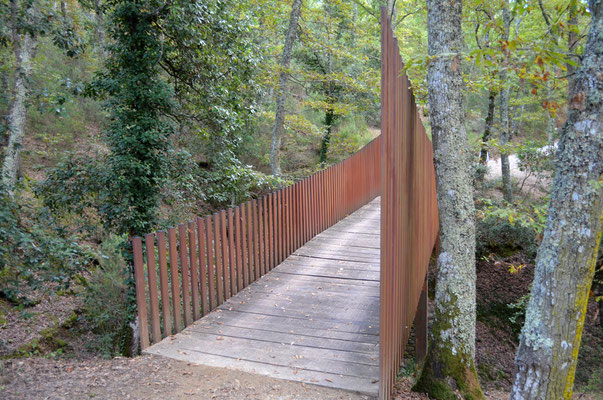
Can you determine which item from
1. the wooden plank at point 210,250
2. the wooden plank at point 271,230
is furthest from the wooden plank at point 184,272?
the wooden plank at point 271,230

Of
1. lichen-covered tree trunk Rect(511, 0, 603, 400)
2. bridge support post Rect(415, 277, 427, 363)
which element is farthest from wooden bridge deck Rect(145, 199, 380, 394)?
lichen-covered tree trunk Rect(511, 0, 603, 400)

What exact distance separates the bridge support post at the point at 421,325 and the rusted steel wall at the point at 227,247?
229 cm

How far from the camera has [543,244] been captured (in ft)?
9.95

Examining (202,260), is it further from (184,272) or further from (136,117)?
(136,117)

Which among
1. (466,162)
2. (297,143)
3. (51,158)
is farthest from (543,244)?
(297,143)

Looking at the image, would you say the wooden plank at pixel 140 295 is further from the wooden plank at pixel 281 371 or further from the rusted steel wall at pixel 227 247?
the wooden plank at pixel 281 371

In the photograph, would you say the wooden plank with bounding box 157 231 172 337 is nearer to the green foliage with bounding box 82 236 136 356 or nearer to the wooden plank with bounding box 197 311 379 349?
the wooden plank with bounding box 197 311 379 349

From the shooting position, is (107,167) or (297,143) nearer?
(107,167)

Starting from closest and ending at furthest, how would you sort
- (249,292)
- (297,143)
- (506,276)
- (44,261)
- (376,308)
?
(44,261)
(376,308)
(249,292)
(506,276)
(297,143)

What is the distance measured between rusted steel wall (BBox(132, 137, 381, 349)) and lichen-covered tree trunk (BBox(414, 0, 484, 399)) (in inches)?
101

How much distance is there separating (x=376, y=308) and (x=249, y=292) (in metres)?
1.69

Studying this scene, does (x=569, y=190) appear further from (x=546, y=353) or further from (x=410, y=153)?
(x=410, y=153)

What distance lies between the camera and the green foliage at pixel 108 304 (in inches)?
266

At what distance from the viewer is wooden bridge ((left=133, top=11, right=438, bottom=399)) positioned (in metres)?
3.41
